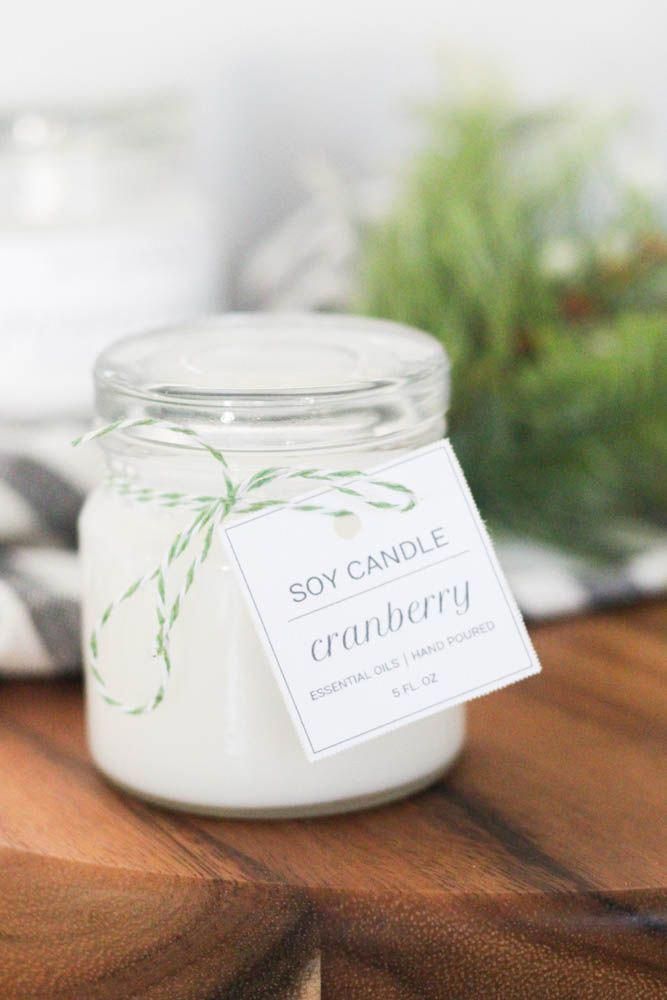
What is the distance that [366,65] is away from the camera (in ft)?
3.74

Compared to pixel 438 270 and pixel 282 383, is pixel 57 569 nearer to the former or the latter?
pixel 282 383

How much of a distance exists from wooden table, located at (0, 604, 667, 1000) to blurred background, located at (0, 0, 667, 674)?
0.51 ft

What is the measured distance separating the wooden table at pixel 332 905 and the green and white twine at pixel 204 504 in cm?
7

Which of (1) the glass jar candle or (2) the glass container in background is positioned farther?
(2) the glass container in background

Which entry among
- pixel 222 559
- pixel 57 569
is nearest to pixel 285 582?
pixel 222 559

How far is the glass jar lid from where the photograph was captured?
48 centimetres

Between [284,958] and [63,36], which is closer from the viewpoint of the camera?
[284,958]

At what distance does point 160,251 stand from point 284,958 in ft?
1.69

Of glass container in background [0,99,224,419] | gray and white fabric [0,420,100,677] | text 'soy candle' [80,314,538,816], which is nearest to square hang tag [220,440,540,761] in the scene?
text 'soy candle' [80,314,538,816]

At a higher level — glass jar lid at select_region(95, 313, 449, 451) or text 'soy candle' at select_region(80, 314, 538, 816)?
glass jar lid at select_region(95, 313, 449, 451)

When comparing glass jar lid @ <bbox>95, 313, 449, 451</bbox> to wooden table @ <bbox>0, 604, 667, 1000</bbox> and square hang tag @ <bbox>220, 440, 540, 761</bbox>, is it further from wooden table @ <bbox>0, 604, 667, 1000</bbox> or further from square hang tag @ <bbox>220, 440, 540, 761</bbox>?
wooden table @ <bbox>0, 604, 667, 1000</bbox>

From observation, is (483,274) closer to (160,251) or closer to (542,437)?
(542,437)

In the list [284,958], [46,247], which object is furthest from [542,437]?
[284,958]

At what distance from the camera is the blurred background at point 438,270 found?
0.75m
